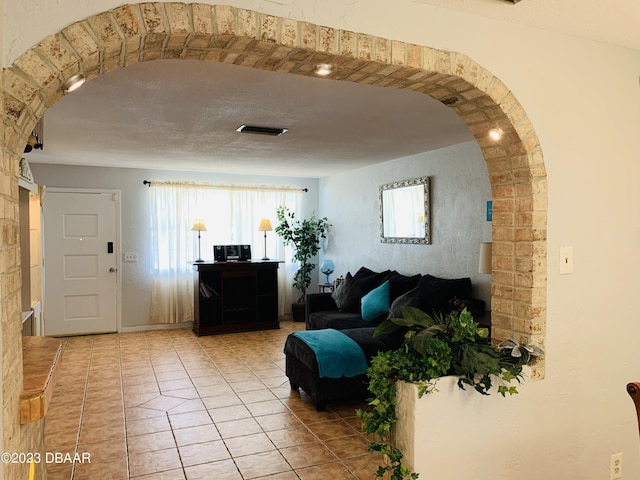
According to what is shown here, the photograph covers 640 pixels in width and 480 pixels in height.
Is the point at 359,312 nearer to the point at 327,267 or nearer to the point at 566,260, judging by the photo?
the point at 327,267

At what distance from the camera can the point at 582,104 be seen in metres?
2.29

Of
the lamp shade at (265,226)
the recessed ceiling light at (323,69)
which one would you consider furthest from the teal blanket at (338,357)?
the lamp shade at (265,226)

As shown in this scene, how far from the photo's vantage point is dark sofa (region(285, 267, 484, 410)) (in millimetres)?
3879

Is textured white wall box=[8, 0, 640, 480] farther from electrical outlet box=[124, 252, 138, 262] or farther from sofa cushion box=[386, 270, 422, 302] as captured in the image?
electrical outlet box=[124, 252, 138, 262]

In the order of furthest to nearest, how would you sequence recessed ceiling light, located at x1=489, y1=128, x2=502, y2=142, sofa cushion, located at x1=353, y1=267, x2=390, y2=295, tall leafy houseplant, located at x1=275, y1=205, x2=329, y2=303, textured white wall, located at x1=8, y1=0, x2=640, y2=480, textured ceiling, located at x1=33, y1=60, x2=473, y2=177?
tall leafy houseplant, located at x1=275, y1=205, x2=329, y2=303
sofa cushion, located at x1=353, y1=267, x2=390, y2=295
textured ceiling, located at x1=33, y1=60, x2=473, y2=177
recessed ceiling light, located at x1=489, y1=128, x2=502, y2=142
textured white wall, located at x1=8, y1=0, x2=640, y2=480

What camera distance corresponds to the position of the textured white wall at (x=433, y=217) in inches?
182

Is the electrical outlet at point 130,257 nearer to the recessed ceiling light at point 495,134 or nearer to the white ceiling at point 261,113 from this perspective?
the white ceiling at point 261,113

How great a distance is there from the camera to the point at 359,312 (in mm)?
5801

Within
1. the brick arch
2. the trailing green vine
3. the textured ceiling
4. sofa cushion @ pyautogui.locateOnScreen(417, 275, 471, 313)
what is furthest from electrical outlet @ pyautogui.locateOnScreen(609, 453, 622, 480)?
the textured ceiling

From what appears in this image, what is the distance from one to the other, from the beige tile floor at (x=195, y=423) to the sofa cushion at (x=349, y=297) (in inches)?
41.2

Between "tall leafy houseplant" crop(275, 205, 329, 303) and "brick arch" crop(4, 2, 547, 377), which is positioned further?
"tall leafy houseplant" crop(275, 205, 329, 303)

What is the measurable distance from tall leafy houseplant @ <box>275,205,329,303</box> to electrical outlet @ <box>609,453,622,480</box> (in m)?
5.43

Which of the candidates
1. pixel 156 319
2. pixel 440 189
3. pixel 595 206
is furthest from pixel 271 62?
pixel 156 319

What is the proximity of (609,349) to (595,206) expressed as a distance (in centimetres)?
72
